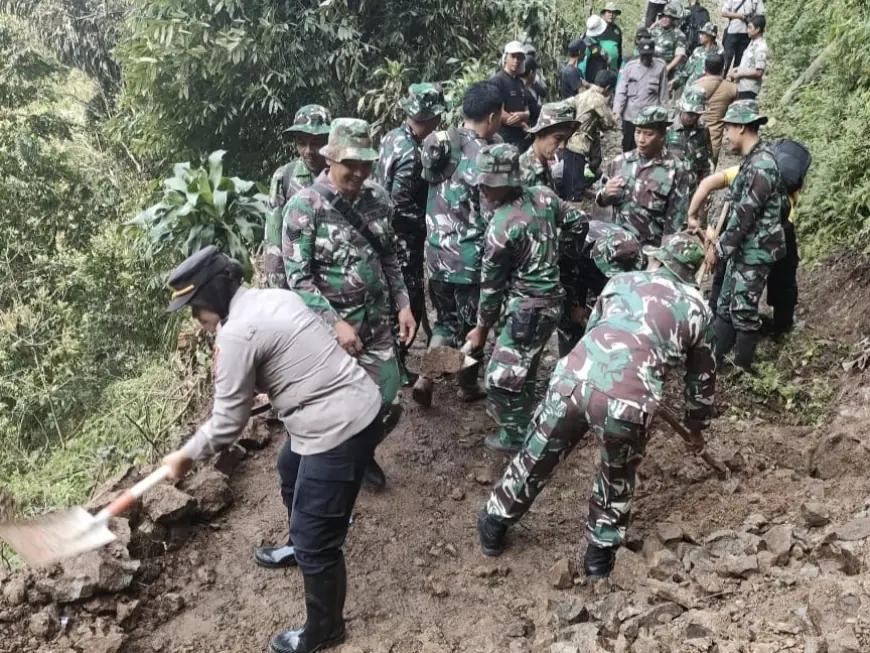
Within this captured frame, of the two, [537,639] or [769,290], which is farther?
[769,290]

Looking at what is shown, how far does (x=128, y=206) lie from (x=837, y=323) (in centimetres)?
898

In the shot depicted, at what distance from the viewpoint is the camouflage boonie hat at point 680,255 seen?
143 inches

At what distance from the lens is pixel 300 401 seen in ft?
10.4

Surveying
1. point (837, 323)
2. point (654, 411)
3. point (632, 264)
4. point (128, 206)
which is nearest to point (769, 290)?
point (837, 323)

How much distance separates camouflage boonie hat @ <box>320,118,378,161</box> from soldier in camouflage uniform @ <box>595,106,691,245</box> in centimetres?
242

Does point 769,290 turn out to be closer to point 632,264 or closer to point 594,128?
point 632,264

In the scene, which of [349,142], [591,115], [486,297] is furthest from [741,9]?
[349,142]

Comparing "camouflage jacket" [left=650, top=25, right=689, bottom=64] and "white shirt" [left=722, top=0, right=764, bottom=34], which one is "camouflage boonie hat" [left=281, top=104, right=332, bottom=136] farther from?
"white shirt" [left=722, top=0, right=764, bottom=34]

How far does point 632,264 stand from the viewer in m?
5.07

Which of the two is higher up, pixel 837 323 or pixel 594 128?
pixel 594 128

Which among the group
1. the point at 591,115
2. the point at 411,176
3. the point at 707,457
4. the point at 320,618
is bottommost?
the point at 320,618

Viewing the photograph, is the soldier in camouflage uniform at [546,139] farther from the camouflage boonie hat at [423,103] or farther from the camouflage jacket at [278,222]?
the camouflage jacket at [278,222]

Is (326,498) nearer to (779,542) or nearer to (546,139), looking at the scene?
(779,542)

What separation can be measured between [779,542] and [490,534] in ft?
4.87
